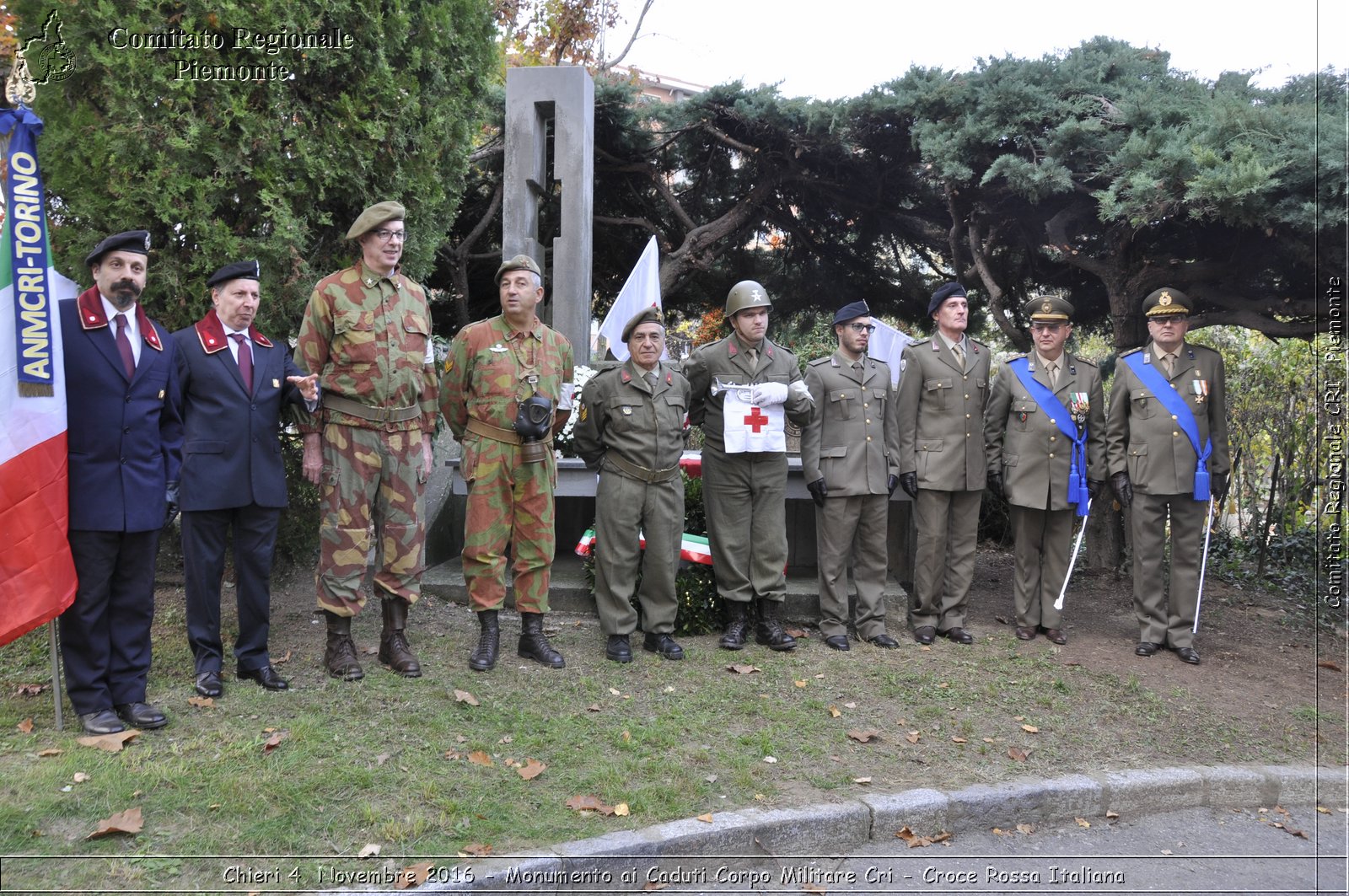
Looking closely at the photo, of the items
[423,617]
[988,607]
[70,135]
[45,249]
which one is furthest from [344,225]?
[988,607]

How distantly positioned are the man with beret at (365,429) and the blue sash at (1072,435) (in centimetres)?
397

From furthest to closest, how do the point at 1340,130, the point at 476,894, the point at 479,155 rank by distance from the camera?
the point at 479,155, the point at 1340,130, the point at 476,894

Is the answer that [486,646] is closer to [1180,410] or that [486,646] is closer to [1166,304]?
[1180,410]

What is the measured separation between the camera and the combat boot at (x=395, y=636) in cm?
500

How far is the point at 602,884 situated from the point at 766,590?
2787 millimetres

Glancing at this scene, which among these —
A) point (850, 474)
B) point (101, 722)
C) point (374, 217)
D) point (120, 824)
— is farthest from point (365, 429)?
point (850, 474)

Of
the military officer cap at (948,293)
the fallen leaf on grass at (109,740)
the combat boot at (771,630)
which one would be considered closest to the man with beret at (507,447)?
the combat boot at (771,630)

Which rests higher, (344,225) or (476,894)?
(344,225)

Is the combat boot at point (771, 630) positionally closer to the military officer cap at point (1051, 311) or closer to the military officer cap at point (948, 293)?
the military officer cap at point (948, 293)

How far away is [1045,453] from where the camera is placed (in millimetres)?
6289

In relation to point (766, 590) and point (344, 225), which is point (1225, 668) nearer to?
point (766, 590)

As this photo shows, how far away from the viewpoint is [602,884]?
3.30m

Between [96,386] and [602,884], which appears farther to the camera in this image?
[96,386]

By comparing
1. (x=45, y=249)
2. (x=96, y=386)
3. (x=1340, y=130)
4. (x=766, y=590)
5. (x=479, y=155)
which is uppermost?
(x=479, y=155)
